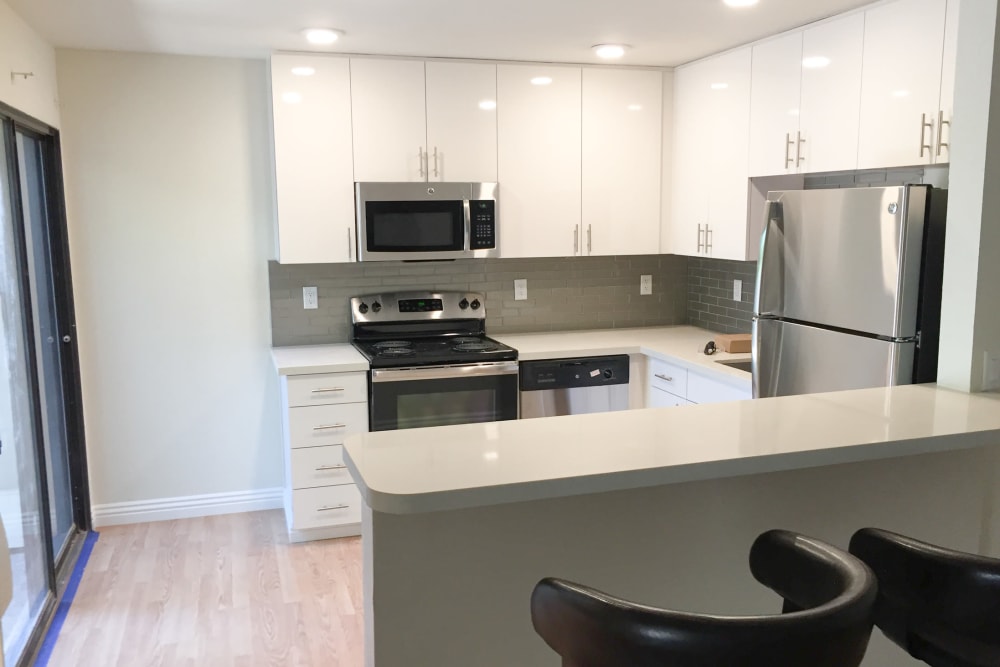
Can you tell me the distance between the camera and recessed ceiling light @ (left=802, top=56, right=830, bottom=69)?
3.25 m

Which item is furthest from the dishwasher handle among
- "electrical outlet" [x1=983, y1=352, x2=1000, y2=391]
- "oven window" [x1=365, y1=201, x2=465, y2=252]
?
"electrical outlet" [x1=983, y1=352, x2=1000, y2=391]

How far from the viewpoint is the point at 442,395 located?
13.1ft

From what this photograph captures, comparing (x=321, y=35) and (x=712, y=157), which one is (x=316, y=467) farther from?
(x=712, y=157)

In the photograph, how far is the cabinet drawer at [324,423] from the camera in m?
3.86

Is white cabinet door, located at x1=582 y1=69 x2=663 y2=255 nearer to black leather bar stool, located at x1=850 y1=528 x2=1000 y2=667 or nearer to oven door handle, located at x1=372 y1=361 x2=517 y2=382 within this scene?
oven door handle, located at x1=372 y1=361 x2=517 y2=382

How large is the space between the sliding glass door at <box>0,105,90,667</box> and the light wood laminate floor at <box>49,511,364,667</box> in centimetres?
17

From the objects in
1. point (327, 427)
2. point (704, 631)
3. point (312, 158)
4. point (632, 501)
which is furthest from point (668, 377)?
point (704, 631)

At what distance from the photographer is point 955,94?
2258 mm

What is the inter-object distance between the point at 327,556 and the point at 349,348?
1039 mm

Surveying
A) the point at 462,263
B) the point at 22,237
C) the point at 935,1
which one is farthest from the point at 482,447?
the point at 462,263

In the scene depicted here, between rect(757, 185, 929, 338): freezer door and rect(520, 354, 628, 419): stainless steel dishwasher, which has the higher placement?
rect(757, 185, 929, 338): freezer door

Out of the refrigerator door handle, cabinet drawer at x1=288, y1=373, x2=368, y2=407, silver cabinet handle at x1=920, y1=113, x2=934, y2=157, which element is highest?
silver cabinet handle at x1=920, y1=113, x2=934, y2=157

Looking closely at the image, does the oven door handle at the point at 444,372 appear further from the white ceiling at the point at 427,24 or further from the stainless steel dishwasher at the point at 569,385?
the white ceiling at the point at 427,24

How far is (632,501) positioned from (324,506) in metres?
2.40
